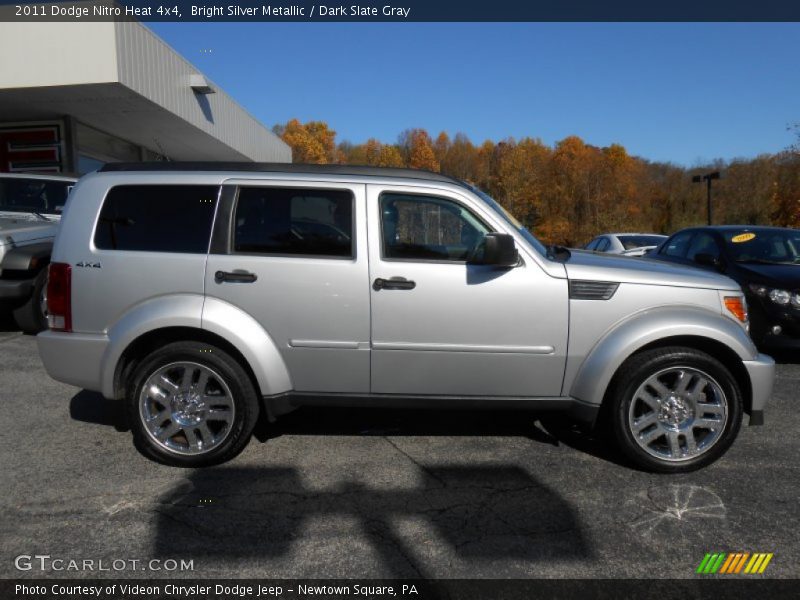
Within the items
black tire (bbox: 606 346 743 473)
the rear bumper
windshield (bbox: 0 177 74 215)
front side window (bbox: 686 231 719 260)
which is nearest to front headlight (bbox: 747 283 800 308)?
front side window (bbox: 686 231 719 260)

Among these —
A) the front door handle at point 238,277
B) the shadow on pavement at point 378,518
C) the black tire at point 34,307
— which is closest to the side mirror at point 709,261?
the shadow on pavement at point 378,518

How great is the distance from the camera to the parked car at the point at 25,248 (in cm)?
700

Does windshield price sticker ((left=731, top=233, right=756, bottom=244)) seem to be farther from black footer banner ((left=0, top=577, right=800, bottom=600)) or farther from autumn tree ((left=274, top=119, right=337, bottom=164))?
autumn tree ((left=274, top=119, right=337, bottom=164))

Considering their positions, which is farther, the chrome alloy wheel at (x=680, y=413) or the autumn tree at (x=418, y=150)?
the autumn tree at (x=418, y=150)

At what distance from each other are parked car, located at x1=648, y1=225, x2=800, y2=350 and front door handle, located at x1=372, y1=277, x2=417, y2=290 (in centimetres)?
411

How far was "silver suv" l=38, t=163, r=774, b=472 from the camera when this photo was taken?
3717 mm

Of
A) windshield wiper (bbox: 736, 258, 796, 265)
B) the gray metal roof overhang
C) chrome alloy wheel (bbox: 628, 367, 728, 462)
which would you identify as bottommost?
chrome alloy wheel (bbox: 628, 367, 728, 462)

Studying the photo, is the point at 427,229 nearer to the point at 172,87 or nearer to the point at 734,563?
the point at 734,563

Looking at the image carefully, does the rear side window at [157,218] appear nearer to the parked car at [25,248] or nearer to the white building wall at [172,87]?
the parked car at [25,248]

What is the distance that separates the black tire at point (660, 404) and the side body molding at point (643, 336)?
96 millimetres

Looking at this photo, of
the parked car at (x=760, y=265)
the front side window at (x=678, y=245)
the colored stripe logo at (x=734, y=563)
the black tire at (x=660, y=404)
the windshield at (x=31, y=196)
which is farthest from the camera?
the windshield at (x=31, y=196)

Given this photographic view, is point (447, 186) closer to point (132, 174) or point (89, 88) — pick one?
point (132, 174)

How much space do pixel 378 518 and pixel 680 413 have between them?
6.80 ft

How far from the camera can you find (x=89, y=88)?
42.9 feet
